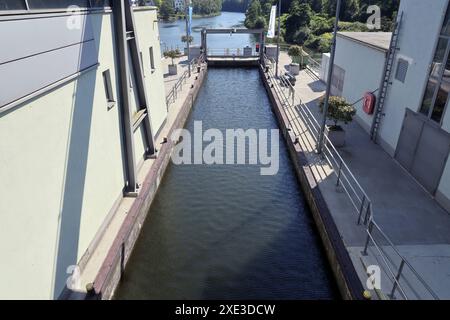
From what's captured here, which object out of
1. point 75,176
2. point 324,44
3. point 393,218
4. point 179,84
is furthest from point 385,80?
point 324,44

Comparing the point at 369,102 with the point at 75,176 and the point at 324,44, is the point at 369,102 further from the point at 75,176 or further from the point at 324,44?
the point at 324,44

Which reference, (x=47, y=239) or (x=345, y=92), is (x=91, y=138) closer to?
(x=47, y=239)

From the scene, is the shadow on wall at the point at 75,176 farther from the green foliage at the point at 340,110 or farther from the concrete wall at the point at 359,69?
the concrete wall at the point at 359,69

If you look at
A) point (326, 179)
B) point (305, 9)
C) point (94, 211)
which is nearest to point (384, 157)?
point (326, 179)

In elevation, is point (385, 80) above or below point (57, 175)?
above

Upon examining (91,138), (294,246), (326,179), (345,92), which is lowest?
(294,246)

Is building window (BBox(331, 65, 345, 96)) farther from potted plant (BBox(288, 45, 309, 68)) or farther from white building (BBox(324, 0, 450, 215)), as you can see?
potted plant (BBox(288, 45, 309, 68))
